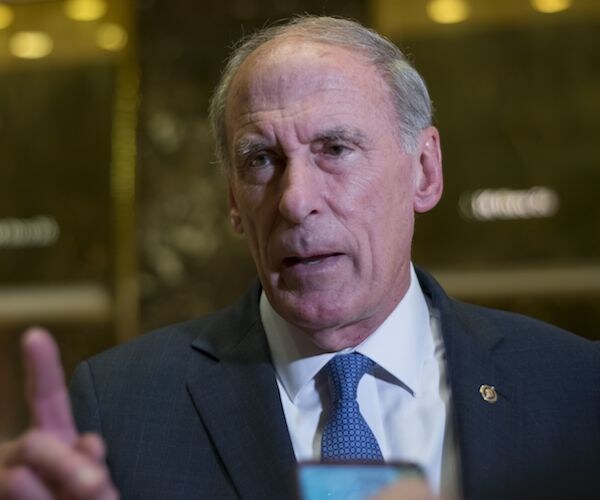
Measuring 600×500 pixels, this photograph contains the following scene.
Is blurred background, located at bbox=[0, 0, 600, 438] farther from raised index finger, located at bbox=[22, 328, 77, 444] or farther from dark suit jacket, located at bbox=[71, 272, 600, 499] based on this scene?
raised index finger, located at bbox=[22, 328, 77, 444]

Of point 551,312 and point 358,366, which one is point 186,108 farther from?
point 358,366

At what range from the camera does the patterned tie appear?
1.80 m

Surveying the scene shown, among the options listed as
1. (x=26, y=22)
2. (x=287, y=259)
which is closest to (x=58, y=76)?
(x=26, y=22)

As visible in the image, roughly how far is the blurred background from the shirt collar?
1451 mm

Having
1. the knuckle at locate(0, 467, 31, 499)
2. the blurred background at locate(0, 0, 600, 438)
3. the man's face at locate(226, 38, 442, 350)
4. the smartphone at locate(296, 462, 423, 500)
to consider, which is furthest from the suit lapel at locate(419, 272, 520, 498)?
the blurred background at locate(0, 0, 600, 438)

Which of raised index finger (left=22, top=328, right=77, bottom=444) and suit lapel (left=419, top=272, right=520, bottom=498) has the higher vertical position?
raised index finger (left=22, top=328, right=77, bottom=444)

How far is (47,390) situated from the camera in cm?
119

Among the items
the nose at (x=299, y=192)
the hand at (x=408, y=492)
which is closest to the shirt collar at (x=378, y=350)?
the nose at (x=299, y=192)

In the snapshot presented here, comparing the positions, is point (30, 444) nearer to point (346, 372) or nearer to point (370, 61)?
point (346, 372)

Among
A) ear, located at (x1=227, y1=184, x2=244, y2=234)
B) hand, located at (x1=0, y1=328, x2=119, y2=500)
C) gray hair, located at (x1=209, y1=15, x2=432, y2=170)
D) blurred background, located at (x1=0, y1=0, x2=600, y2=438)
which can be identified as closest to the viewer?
hand, located at (x1=0, y1=328, x2=119, y2=500)

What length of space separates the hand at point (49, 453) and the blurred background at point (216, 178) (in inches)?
Answer: 89.2

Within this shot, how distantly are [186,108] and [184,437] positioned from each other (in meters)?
1.79

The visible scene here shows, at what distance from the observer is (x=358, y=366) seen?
1911 mm

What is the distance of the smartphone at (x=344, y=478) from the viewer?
1.07 meters
